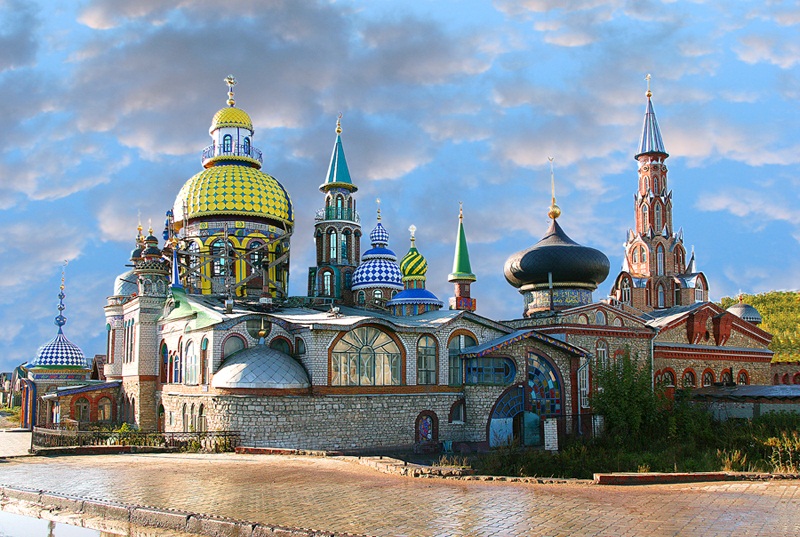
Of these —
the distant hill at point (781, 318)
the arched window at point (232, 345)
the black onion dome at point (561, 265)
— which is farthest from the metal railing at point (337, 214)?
the distant hill at point (781, 318)

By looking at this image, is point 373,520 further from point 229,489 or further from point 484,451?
point 484,451

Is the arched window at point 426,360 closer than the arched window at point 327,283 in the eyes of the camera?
Yes

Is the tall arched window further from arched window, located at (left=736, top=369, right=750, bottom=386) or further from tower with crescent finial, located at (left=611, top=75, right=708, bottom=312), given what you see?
arched window, located at (left=736, top=369, right=750, bottom=386)

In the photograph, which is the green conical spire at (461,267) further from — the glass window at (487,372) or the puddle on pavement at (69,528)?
the puddle on pavement at (69,528)

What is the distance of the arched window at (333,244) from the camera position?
35.1 m

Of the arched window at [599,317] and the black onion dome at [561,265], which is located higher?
the black onion dome at [561,265]

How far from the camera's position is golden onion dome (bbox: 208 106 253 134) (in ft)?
111

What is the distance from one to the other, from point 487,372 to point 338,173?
13640mm

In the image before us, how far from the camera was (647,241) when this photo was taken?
47.2m

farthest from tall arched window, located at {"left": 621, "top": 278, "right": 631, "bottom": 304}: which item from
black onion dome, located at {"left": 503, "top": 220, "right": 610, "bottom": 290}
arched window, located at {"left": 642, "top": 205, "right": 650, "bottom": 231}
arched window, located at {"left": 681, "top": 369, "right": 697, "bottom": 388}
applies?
black onion dome, located at {"left": 503, "top": 220, "right": 610, "bottom": 290}

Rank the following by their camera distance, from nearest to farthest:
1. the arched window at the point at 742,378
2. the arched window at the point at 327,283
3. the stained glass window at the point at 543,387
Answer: the stained glass window at the point at 543,387 → the arched window at the point at 327,283 → the arched window at the point at 742,378

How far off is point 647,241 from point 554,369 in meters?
22.4

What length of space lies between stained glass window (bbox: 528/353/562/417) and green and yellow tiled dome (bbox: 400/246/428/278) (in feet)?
38.1

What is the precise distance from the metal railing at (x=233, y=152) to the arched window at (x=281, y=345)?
12031 millimetres
